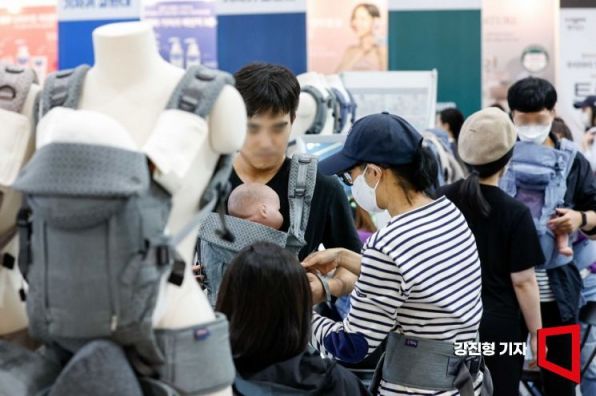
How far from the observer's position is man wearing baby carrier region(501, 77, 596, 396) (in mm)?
3920

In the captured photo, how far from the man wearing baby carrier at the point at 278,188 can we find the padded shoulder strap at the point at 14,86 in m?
0.75

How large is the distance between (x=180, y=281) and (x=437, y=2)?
6793 millimetres

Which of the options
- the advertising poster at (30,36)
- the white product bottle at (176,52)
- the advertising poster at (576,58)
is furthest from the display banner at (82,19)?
the advertising poster at (576,58)

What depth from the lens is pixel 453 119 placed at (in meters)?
7.80

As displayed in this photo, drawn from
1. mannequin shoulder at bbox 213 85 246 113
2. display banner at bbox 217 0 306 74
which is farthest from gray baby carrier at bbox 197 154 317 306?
display banner at bbox 217 0 306 74

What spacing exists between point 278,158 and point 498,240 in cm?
106

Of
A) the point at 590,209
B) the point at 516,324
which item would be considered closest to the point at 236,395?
the point at 516,324

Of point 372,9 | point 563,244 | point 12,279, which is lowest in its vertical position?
point 563,244

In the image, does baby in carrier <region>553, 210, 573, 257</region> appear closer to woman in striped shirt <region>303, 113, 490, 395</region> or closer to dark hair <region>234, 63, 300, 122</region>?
woman in striped shirt <region>303, 113, 490, 395</region>

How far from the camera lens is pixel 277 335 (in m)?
2.22

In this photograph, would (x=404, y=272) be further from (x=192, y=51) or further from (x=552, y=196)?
(x=192, y=51)

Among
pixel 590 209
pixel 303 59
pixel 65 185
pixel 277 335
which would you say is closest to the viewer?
pixel 65 185

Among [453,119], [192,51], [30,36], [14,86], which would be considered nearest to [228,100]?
[14,86]

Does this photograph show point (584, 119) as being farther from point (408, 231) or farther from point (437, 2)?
point (408, 231)
